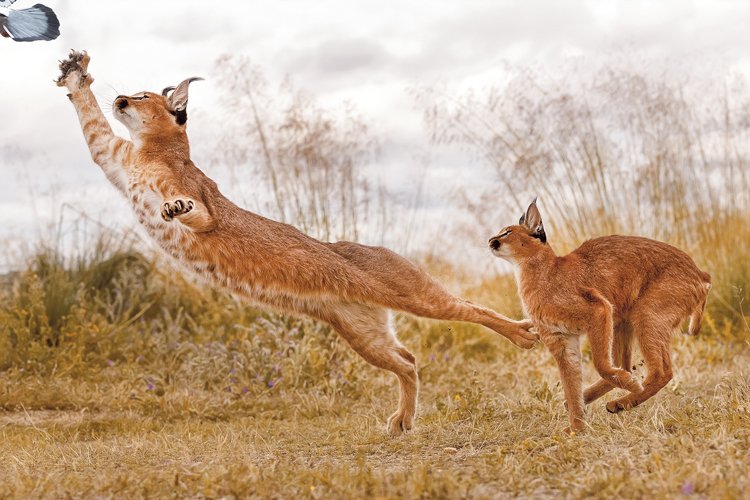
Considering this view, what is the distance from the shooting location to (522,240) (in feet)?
16.7

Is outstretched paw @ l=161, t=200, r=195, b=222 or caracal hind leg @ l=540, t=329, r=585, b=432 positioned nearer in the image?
caracal hind leg @ l=540, t=329, r=585, b=432

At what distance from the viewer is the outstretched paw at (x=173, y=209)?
495cm

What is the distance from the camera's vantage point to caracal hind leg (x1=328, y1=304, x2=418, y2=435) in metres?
5.53

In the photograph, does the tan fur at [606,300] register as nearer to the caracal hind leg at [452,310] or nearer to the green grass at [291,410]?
the green grass at [291,410]

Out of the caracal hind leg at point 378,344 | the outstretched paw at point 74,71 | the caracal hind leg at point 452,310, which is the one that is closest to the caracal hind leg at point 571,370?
the caracal hind leg at point 452,310

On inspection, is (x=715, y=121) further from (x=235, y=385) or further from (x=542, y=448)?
(x=542, y=448)

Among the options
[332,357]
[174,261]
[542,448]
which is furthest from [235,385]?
[542,448]

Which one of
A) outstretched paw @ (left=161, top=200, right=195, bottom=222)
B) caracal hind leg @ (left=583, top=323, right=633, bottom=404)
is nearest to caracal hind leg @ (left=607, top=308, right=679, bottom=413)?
caracal hind leg @ (left=583, top=323, right=633, bottom=404)

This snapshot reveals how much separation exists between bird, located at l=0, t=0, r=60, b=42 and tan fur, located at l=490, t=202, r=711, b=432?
274cm

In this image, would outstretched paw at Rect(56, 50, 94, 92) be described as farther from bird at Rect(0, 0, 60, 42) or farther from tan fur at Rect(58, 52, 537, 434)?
bird at Rect(0, 0, 60, 42)

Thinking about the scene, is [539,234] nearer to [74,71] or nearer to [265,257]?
[265,257]

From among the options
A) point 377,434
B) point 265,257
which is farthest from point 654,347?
point 265,257

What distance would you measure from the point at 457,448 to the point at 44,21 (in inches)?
127

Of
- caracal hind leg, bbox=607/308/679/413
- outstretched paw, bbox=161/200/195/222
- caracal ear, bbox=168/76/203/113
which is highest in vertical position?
caracal ear, bbox=168/76/203/113
